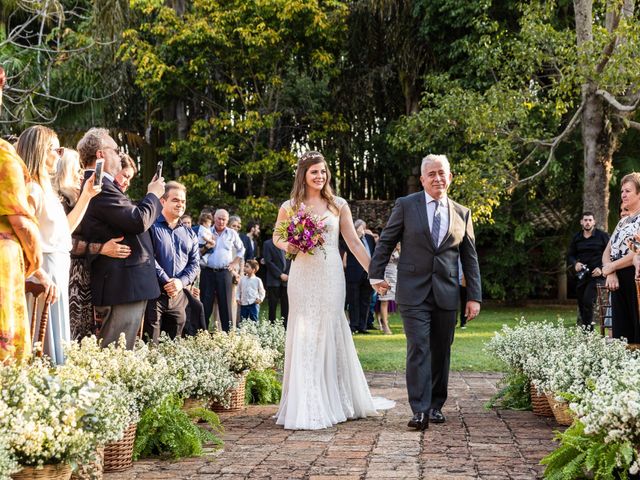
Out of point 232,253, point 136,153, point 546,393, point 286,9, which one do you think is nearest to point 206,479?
point 546,393

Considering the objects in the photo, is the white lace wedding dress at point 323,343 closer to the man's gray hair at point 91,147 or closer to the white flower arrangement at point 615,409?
the man's gray hair at point 91,147

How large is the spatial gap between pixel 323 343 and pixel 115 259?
2.13m

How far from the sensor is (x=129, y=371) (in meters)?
6.44

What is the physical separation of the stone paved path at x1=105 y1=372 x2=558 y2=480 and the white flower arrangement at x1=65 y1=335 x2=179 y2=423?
455 mm

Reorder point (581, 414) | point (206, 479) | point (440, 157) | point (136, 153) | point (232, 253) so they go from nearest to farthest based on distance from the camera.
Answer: point (581, 414), point (206, 479), point (440, 157), point (232, 253), point (136, 153)

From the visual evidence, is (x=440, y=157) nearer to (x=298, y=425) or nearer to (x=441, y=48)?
(x=298, y=425)

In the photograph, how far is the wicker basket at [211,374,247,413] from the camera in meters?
8.91

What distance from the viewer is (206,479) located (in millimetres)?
5922

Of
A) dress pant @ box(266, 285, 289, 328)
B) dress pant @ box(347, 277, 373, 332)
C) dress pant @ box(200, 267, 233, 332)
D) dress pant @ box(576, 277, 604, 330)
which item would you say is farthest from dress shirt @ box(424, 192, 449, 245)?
dress pant @ box(347, 277, 373, 332)

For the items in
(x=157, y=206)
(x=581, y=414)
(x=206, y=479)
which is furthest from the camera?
(x=157, y=206)

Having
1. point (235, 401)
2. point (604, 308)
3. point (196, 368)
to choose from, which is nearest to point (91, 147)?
point (196, 368)

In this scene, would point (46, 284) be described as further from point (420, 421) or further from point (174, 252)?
point (174, 252)

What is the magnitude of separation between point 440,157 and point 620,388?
3166 millimetres

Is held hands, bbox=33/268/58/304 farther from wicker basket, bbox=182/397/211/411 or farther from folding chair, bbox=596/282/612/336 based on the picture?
folding chair, bbox=596/282/612/336
